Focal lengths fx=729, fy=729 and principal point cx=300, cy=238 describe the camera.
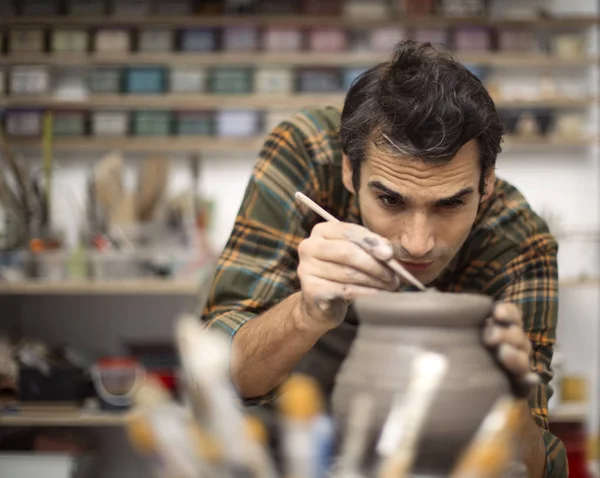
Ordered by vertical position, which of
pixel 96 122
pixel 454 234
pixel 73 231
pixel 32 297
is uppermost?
pixel 454 234

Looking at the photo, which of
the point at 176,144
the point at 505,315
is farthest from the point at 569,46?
the point at 505,315

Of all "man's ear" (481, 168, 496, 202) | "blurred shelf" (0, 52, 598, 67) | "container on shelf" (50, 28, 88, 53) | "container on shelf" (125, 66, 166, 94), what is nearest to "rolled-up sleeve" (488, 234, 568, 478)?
"man's ear" (481, 168, 496, 202)

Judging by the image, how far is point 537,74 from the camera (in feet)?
10.9

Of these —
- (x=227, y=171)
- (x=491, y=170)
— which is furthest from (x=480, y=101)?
(x=227, y=171)

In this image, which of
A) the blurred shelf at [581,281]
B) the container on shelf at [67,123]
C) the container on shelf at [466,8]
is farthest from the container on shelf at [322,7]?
the blurred shelf at [581,281]

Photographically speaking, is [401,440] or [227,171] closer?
[401,440]

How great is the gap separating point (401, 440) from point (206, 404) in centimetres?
17

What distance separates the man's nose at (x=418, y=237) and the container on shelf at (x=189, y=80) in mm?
2270

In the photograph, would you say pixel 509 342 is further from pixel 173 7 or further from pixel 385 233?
pixel 173 7

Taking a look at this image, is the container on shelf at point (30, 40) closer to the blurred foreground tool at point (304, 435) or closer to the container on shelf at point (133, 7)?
the container on shelf at point (133, 7)

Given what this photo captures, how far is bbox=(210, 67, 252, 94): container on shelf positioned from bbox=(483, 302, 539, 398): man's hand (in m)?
2.60

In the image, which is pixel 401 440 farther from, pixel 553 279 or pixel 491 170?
pixel 553 279

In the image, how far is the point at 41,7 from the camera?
330cm

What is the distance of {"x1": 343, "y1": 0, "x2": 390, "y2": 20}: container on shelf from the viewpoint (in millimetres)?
3236
